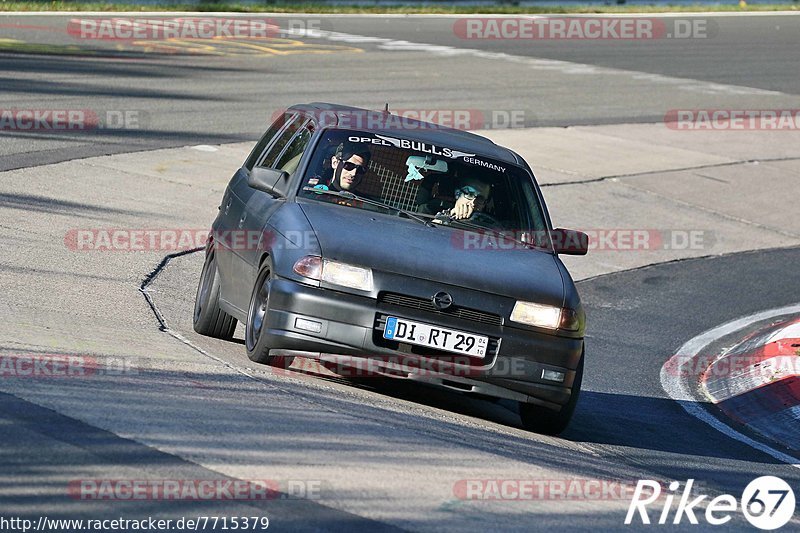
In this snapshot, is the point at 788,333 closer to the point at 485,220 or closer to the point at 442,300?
the point at 485,220

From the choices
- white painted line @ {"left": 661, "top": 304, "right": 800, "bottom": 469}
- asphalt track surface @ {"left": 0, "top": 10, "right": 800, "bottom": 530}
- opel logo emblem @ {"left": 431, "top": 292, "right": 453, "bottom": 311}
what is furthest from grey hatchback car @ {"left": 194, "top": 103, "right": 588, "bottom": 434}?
white painted line @ {"left": 661, "top": 304, "right": 800, "bottom": 469}

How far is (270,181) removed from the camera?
27.5ft

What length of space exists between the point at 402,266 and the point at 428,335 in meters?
0.43

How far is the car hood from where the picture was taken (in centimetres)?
750

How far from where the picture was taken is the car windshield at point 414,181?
841cm

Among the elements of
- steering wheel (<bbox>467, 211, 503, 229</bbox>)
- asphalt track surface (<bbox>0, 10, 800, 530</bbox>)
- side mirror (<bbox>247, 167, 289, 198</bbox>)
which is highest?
side mirror (<bbox>247, 167, 289, 198</bbox>)

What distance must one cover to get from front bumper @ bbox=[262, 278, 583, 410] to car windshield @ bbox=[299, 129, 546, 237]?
1067 millimetres

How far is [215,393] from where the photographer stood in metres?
6.99

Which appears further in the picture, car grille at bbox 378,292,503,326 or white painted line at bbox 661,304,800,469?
white painted line at bbox 661,304,800,469

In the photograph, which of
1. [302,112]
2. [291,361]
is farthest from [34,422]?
[302,112]

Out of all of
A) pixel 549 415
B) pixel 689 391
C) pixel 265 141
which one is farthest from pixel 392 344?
pixel 689 391

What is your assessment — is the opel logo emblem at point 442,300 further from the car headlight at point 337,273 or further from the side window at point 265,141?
the side window at point 265,141

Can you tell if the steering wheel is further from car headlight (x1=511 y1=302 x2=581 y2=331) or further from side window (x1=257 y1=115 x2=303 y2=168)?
side window (x1=257 y1=115 x2=303 y2=168)

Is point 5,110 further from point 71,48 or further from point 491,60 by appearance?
point 491,60
